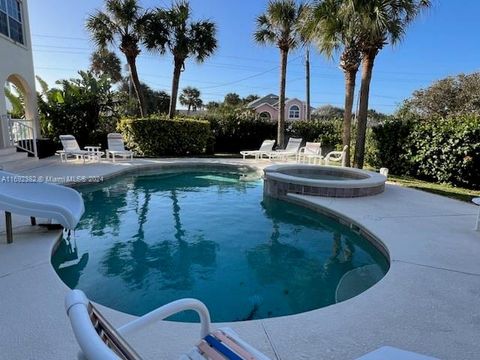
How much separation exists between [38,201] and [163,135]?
1175 centimetres

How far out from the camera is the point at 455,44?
28.7m

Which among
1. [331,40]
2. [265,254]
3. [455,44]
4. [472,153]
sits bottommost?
[265,254]

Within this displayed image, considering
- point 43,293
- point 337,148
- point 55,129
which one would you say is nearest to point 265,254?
point 43,293

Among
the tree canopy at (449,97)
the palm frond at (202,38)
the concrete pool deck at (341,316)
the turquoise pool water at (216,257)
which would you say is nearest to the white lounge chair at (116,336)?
the concrete pool deck at (341,316)

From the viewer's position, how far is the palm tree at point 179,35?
1662cm

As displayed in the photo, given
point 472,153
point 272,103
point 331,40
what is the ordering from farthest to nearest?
point 272,103, point 331,40, point 472,153

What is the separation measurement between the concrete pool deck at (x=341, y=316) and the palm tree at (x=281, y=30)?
14.0 m

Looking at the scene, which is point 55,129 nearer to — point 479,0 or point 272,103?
point 479,0

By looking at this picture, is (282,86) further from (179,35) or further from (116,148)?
(116,148)

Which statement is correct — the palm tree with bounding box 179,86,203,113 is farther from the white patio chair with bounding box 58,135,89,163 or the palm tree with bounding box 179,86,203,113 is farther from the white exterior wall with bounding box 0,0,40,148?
the white patio chair with bounding box 58,135,89,163

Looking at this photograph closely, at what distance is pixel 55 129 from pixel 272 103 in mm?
41547

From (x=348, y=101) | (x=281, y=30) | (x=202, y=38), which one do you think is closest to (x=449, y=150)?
(x=348, y=101)

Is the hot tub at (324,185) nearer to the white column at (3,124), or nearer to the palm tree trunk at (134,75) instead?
the white column at (3,124)

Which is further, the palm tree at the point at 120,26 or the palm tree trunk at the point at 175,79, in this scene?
the palm tree trunk at the point at 175,79
